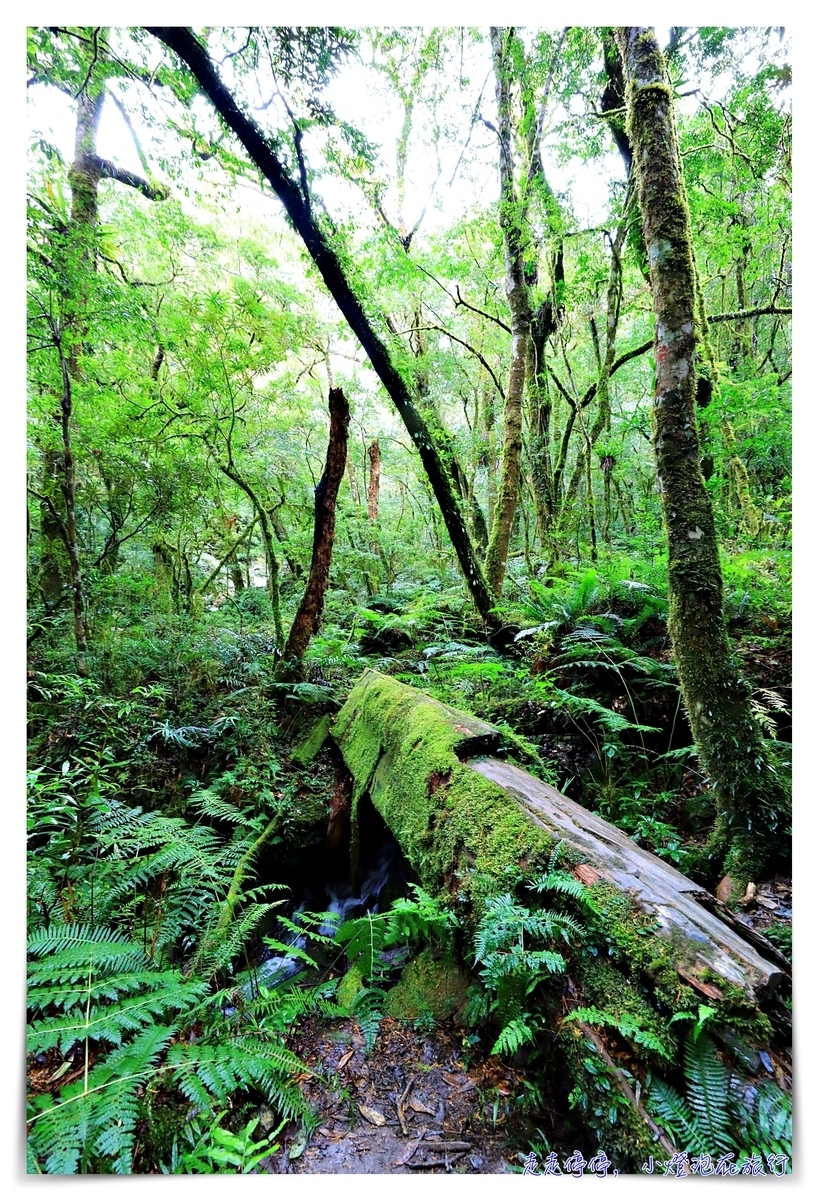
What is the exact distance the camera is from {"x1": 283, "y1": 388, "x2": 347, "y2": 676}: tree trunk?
190 inches

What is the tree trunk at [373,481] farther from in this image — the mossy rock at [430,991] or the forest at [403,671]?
the mossy rock at [430,991]

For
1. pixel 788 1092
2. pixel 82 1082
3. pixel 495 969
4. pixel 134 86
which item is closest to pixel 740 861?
pixel 788 1092

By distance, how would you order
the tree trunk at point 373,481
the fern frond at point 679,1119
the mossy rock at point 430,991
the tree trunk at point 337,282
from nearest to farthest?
the fern frond at point 679,1119, the mossy rock at point 430,991, the tree trunk at point 337,282, the tree trunk at point 373,481

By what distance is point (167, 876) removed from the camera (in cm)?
253

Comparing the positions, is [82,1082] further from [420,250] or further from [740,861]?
[420,250]

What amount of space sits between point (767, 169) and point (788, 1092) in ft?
19.8

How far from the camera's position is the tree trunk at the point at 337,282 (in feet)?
9.72

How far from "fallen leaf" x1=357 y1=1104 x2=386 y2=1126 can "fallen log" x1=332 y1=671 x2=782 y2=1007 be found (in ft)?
2.24

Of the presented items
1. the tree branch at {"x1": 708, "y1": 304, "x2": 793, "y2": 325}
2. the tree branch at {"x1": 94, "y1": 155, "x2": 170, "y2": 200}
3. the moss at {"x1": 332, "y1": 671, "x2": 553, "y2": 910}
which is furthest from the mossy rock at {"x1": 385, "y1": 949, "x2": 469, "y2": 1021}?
the tree branch at {"x1": 94, "y1": 155, "x2": 170, "y2": 200}

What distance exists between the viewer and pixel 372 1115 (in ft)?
5.32

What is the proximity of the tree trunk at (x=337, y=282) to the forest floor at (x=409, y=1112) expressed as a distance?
3770 millimetres

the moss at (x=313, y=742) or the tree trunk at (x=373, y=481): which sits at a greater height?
the tree trunk at (x=373, y=481)

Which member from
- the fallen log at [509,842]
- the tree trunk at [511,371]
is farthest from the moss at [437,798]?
the tree trunk at [511,371]

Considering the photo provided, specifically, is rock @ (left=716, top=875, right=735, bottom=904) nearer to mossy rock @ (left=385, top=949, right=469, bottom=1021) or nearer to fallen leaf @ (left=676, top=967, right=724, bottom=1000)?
fallen leaf @ (left=676, top=967, right=724, bottom=1000)
